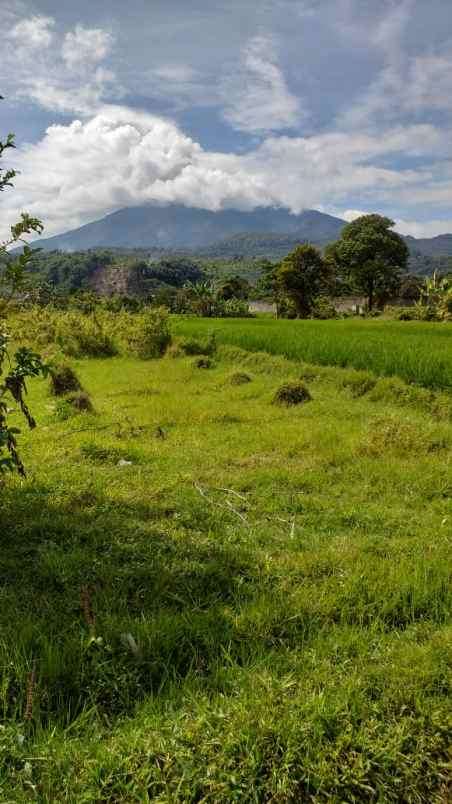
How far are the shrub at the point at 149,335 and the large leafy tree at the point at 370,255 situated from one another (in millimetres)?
35122

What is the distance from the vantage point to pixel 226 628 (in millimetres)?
3021

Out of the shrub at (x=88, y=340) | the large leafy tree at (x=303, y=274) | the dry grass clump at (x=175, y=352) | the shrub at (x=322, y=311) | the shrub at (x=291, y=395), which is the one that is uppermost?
the large leafy tree at (x=303, y=274)

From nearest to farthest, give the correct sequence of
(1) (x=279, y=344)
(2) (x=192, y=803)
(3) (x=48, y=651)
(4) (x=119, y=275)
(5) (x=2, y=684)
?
(2) (x=192, y=803)
(5) (x=2, y=684)
(3) (x=48, y=651)
(1) (x=279, y=344)
(4) (x=119, y=275)

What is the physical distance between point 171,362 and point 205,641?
1651 cm

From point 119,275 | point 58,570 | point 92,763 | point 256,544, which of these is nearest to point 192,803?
point 92,763

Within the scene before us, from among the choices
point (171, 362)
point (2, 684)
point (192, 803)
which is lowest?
point (192, 803)

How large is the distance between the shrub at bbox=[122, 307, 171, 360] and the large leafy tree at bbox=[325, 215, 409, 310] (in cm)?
3512

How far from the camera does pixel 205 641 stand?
2883 mm

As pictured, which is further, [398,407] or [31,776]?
[398,407]

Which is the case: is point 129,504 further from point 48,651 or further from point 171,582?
point 48,651

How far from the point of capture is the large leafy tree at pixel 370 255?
171 feet

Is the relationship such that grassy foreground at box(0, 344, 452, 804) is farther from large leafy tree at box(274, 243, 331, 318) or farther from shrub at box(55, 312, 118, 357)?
large leafy tree at box(274, 243, 331, 318)

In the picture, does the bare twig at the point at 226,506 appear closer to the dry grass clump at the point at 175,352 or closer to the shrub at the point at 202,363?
Answer: the shrub at the point at 202,363

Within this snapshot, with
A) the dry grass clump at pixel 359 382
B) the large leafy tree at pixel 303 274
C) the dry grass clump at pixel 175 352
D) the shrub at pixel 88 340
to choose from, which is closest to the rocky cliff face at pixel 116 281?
the large leafy tree at pixel 303 274
